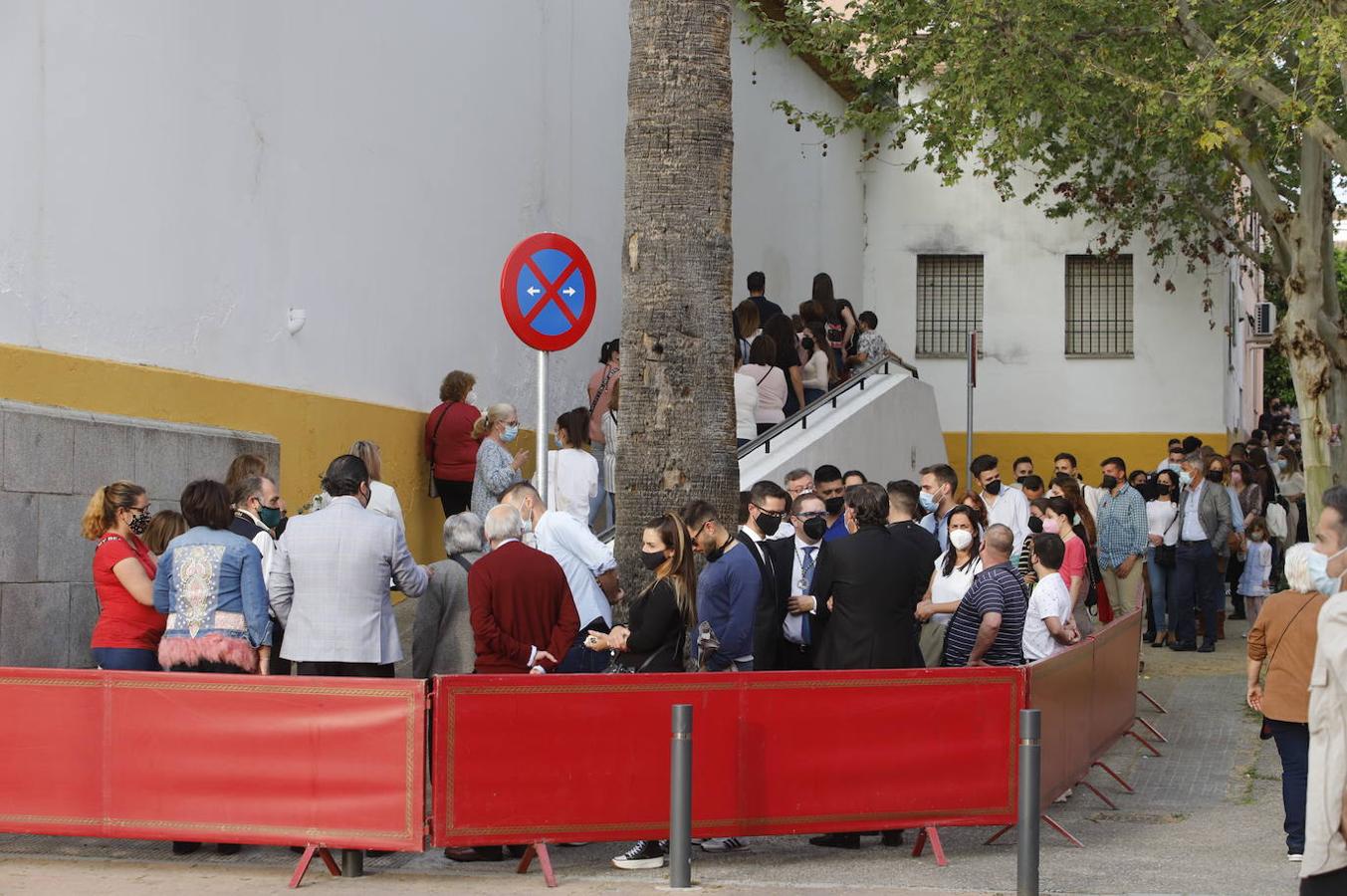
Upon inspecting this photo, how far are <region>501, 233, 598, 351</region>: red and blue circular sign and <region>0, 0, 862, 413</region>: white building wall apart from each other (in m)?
2.78

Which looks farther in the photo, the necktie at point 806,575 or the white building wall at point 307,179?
the white building wall at point 307,179

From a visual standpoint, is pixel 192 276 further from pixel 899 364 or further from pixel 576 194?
pixel 899 364

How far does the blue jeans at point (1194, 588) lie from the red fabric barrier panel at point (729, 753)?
914cm

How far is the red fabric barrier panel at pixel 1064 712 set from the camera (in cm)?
907

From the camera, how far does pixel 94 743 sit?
8.16 metres

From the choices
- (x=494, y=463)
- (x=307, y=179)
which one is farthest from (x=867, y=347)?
(x=307, y=179)

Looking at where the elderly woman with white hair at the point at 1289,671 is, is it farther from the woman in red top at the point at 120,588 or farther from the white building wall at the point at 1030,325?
the white building wall at the point at 1030,325

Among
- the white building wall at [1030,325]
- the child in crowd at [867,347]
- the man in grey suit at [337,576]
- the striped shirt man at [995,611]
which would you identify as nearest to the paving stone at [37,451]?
the man in grey suit at [337,576]

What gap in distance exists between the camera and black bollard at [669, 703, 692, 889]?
24.9 ft

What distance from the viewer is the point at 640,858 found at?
335 inches

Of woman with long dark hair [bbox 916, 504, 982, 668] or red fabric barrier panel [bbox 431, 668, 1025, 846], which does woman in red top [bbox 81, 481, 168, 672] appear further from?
woman with long dark hair [bbox 916, 504, 982, 668]

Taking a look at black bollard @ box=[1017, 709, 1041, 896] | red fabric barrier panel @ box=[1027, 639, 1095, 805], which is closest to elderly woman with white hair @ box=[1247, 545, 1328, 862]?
red fabric barrier panel @ box=[1027, 639, 1095, 805]

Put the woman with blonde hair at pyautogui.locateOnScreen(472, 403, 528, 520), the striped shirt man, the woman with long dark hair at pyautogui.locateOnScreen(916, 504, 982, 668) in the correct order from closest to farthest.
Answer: the striped shirt man < the woman with long dark hair at pyautogui.locateOnScreen(916, 504, 982, 668) < the woman with blonde hair at pyautogui.locateOnScreen(472, 403, 528, 520)

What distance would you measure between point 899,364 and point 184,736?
15.0 meters
